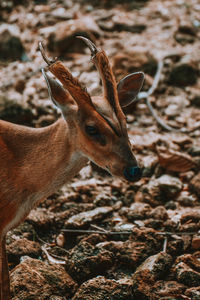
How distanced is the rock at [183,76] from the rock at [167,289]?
17.5ft

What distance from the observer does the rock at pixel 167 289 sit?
3.82 meters

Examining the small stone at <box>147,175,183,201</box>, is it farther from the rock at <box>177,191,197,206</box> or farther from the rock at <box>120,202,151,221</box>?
the rock at <box>120,202,151,221</box>

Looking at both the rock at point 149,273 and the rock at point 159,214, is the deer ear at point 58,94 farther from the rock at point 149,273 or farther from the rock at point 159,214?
the rock at point 159,214

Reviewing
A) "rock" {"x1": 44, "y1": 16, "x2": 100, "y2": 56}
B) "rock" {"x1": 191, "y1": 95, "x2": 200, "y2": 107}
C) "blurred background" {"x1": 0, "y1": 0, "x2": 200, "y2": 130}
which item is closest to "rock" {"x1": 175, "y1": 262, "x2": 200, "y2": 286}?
"blurred background" {"x1": 0, "y1": 0, "x2": 200, "y2": 130}

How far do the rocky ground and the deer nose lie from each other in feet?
3.47

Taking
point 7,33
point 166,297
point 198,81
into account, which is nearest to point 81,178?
point 166,297

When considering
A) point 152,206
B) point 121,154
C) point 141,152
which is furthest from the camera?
point 141,152

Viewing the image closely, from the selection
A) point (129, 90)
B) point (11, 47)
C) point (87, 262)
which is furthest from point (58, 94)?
point (11, 47)

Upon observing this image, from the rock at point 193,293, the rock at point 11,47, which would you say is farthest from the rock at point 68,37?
the rock at point 193,293

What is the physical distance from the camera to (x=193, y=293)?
12.4ft

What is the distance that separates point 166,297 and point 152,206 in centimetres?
191

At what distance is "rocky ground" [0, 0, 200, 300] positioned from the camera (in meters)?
4.08

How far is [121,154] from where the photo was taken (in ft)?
11.5

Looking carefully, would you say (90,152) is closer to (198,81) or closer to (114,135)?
(114,135)
